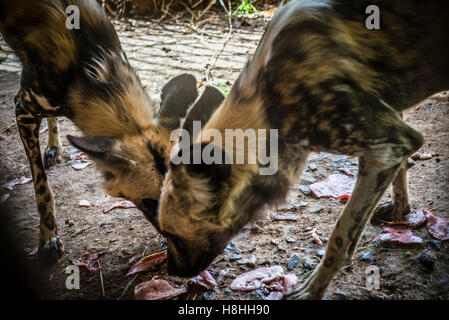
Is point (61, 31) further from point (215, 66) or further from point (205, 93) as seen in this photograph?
point (215, 66)

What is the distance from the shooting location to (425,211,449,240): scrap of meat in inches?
92.9

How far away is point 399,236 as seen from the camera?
→ 7.95 feet

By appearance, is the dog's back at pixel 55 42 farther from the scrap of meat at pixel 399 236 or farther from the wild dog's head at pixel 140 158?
the scrap of meat at pixel 399 236

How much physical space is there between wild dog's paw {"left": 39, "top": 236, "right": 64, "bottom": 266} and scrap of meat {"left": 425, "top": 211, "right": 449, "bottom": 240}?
2636 mm

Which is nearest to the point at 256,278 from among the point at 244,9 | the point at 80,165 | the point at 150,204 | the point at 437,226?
the point at 150,204

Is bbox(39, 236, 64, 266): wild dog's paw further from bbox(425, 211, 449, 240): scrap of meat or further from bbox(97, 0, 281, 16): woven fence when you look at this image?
bbox(97, 0, 281, 16): woven fence

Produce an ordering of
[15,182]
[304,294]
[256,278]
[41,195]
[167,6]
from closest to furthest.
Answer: [304,294], [256,278], [41,195], [15,182], [167,6]

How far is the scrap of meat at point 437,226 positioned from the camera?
2.36m

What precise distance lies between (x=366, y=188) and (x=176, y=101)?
1.35 metres

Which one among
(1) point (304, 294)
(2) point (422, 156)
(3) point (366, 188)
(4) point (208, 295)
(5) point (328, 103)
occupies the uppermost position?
(5) point (328, 103)

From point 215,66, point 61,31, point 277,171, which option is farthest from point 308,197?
point 215,66

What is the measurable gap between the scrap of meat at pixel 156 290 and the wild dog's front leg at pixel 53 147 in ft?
7.17

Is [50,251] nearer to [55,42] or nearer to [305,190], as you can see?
[55,42]
